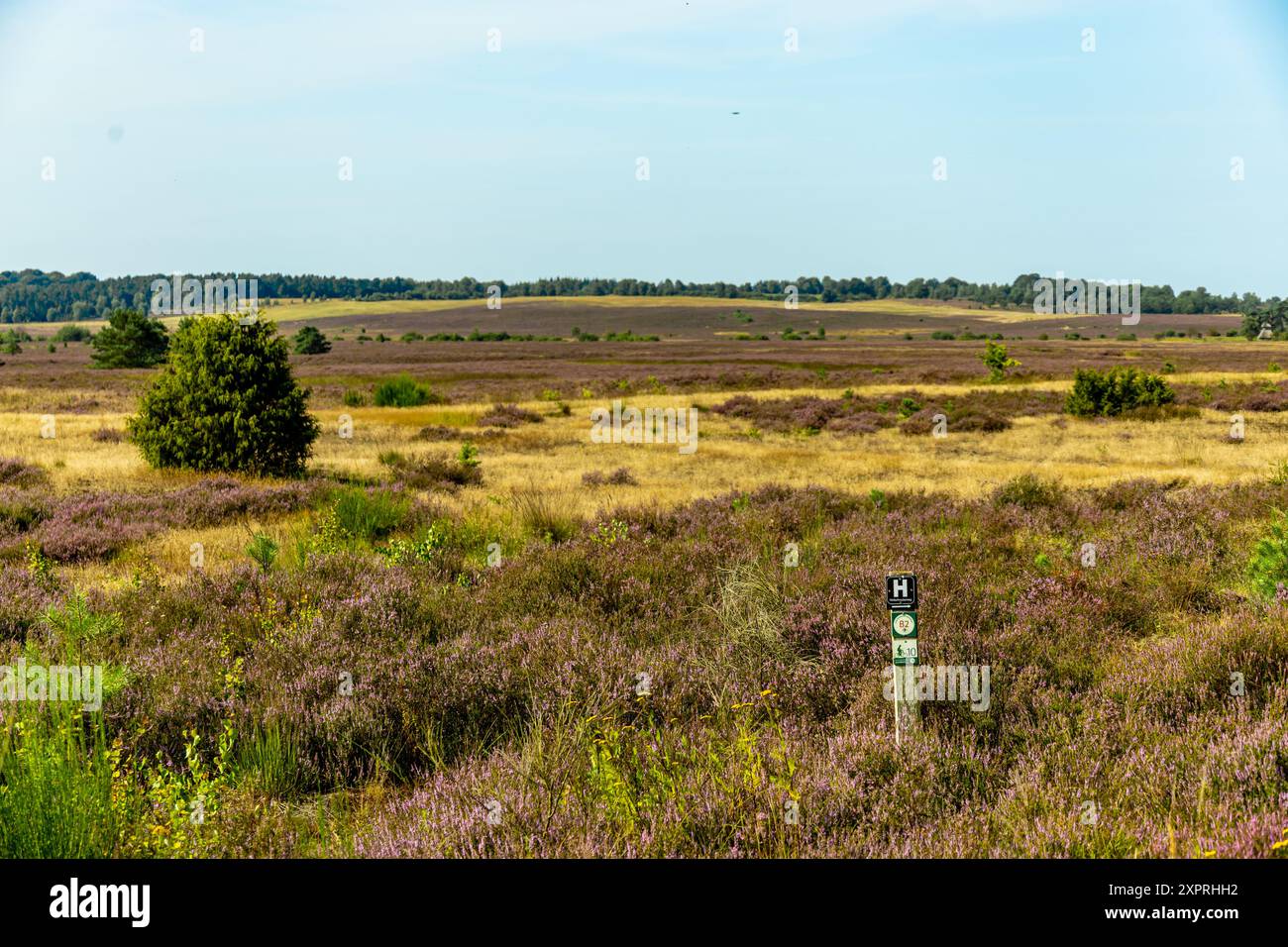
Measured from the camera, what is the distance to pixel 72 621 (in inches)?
234

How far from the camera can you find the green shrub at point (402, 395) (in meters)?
34.9

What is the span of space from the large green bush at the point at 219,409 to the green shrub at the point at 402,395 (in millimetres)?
18549

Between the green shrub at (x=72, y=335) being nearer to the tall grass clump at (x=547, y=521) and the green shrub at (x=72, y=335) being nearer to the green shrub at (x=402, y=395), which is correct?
the green shrub at (x=402, y=395)

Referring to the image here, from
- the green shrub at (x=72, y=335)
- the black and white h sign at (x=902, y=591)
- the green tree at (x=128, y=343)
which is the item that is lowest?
the black and white h sign at (x=902, y=591)

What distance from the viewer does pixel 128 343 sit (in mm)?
69062

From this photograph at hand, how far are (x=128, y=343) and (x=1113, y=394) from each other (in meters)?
67.0

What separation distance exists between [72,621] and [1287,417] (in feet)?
102

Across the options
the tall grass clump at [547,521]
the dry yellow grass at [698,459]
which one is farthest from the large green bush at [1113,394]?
the tall grass clump at [547,521]

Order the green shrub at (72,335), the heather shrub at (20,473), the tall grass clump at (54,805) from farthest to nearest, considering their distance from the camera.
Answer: the green shrub at (72,335) → the heather shrub at (20,473) → the tall grass clump at (54,805)

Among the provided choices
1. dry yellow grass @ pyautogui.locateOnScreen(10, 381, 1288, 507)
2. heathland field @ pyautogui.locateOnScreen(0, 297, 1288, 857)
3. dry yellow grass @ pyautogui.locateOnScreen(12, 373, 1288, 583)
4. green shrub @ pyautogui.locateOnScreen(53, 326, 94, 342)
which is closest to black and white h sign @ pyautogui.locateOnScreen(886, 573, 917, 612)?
heathland field @ pyautogui.locateOnScreen(0, 297, 1288, 857)

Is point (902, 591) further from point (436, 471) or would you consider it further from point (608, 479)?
point (436, 471)

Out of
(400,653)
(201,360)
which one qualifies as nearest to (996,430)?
(201,360)

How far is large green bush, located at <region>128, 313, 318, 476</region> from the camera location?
623 inches
